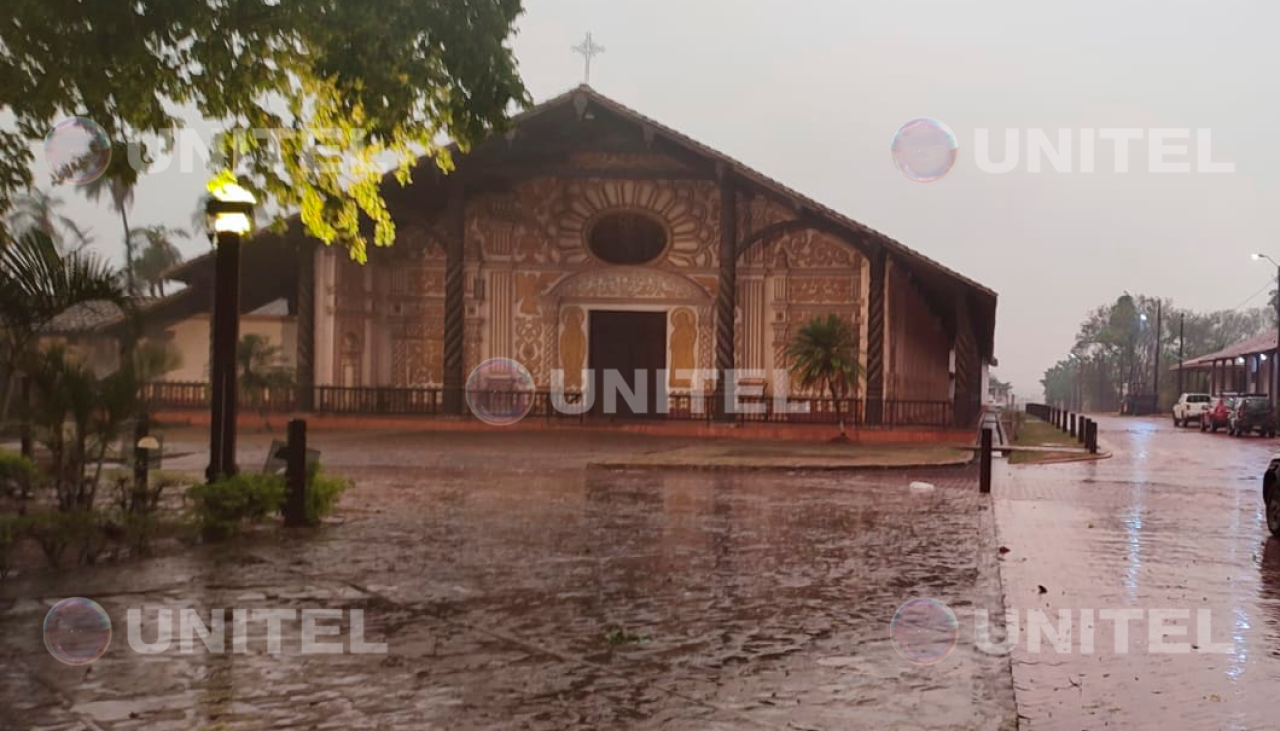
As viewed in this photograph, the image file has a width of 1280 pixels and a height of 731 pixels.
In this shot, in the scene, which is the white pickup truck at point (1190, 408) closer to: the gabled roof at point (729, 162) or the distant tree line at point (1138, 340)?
the gabled roof at point (729, 162)

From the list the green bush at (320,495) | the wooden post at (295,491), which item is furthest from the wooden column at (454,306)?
the wooden post at (295,491)

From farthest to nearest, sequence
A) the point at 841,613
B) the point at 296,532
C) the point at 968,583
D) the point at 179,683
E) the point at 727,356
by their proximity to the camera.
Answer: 1. the point at 727,356
2. the point at 296,532
3. the point at 968,583
4. the point at 841,613
5. the point at 179,683

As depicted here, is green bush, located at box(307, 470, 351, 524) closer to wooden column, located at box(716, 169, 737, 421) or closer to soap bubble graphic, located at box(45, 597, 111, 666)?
soap bubble graphic, located at box(45, 597, 111, 666)

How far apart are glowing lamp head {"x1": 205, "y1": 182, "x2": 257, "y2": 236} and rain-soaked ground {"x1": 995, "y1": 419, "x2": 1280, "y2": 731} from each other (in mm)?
6929

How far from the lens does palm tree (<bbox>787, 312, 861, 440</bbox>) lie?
89.5 feet

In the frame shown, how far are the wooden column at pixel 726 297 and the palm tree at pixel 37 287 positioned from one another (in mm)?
21325

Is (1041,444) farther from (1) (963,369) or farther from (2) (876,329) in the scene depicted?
(2) (876,329)

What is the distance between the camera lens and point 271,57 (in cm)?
1042

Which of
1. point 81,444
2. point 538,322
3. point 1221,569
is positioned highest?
point 538,322

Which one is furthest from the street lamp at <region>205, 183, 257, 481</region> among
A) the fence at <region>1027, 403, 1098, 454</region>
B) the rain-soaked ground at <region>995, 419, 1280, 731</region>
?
the fence at <region>1027, 403, 1098, 454</region>

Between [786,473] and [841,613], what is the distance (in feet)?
38.4

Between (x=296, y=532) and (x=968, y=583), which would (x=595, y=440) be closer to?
(x=296, y=532)

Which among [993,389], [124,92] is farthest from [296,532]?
[993,389]

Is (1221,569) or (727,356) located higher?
(727,356)
